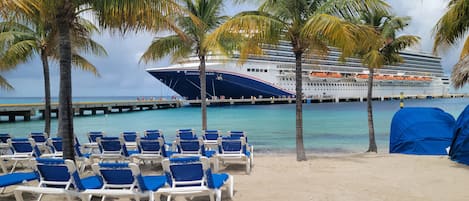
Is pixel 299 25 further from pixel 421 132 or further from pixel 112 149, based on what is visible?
pixel 421 132

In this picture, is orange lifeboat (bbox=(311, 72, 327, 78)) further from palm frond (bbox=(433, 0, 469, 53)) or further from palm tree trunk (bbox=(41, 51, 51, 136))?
palm tree trunk (bbox=(41, 51, 51, 136))

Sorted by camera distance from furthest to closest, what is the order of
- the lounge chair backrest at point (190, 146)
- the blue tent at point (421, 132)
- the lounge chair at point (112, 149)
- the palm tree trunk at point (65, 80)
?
the blue tent at point (421, 132), the lounge chair at point (112, 149), the lounge chair backrest at point (190, 146), the palm tree trunk at point (65, 80)

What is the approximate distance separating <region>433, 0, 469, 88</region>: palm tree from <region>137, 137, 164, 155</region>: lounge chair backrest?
581 centimetres

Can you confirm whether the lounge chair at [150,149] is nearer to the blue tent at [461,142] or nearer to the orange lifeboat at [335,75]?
the blue tent at [461,142]

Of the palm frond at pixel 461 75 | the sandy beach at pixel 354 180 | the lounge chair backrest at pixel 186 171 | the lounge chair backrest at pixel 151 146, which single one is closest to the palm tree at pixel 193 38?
the lounge chair backrest at pixel 151 146

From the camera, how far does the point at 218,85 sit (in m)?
49.6

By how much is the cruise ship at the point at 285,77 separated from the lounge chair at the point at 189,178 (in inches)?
1270

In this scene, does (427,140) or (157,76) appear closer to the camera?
(427,140)

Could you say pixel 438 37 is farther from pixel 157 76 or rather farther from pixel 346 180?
Answer: pixel 157 76

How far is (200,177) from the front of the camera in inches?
161

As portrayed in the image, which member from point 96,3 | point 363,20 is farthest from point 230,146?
point 363,20

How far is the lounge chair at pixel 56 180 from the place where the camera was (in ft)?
12.6

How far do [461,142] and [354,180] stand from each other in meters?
3.12

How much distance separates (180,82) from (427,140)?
4188 cm
